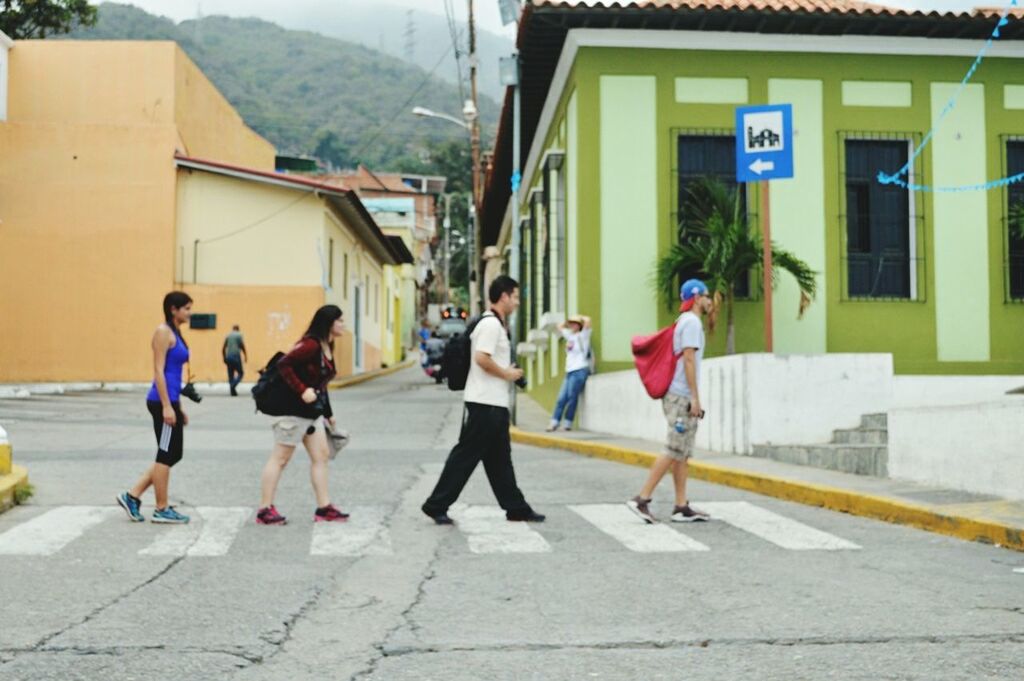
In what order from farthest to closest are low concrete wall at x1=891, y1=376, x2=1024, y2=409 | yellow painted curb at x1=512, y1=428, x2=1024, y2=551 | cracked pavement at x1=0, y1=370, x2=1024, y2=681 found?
low concrete wall at x1=891, y1=376, x2=1024, y2=409, yellow painted curb at x1=512, y1=428, x2=1024, y2=551, cracked pavement at x1=0, y1=370, x2=1024, y2=681

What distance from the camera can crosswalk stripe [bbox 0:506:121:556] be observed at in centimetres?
754

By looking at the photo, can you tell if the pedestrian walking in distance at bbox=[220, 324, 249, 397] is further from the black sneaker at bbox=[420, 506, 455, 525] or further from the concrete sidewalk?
the black sneaker at bbox=[420, 506, 455, 525]

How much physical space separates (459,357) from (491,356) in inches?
10.4

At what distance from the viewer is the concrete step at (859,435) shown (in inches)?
480

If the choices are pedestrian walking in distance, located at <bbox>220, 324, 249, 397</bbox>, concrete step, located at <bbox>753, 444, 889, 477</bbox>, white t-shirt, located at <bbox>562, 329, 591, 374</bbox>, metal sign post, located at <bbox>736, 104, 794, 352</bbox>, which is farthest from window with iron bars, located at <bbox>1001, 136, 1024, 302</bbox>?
pedestrian walking in distance, located at <bbox>220, 324, 249, 397</bbox>

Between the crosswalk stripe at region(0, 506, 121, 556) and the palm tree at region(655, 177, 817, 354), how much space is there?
9001mm

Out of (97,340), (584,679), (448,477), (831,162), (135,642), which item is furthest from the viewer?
(97,340)

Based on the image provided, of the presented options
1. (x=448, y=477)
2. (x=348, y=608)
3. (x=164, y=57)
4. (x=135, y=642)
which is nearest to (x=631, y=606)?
(x=348, y=608)

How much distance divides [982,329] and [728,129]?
4.50 meters

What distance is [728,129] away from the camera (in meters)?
17.5

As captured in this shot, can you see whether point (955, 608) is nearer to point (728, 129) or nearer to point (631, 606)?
point (631, 606)

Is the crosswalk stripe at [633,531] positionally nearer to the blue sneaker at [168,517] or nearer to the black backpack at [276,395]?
the black backpack at [276,395]

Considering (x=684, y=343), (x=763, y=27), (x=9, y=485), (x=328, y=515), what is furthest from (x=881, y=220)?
(x=9, y=485)

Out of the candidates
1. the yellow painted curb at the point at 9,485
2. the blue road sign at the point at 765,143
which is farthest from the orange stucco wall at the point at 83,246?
→ the blue road sign at the point at 765,143
